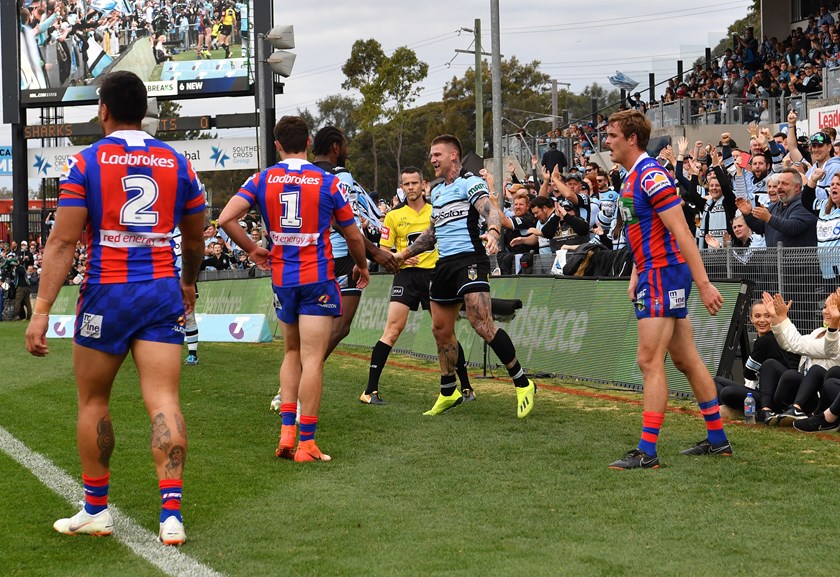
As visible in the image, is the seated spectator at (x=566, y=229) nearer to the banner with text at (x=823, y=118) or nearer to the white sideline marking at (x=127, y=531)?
the banner with text at (x=823, y=118)

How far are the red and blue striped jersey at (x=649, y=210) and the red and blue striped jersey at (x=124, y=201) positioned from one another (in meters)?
3.11

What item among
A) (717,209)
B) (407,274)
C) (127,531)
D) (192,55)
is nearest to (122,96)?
(127,531)

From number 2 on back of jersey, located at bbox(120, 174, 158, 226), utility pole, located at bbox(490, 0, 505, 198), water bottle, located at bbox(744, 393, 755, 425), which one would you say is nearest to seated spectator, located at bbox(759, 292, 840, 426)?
water bottle, located at bbox(744, 393, 755, 425)

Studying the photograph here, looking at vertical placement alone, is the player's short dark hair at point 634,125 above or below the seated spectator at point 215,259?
above

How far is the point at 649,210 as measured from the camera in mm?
7094

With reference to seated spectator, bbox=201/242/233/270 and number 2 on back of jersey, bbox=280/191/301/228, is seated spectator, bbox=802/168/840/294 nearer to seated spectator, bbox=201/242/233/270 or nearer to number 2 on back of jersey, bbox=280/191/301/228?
number 2 on back of jersey, bbox=280/191/301/228

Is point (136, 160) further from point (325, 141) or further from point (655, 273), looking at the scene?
point (325, 141)

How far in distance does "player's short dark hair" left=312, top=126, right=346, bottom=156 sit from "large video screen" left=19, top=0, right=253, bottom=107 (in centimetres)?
2605

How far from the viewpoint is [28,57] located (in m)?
37.1

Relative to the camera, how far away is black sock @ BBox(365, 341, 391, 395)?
10.6 meters

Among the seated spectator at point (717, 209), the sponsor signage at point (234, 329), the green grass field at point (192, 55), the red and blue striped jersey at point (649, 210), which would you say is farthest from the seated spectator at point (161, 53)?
the red and blue striped jersey at point (649, 210)

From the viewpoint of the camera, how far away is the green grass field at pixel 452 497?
4836 mm

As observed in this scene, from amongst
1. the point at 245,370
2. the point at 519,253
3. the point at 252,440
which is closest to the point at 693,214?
the point at 519,253

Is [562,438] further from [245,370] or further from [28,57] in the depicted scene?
[28,57]
